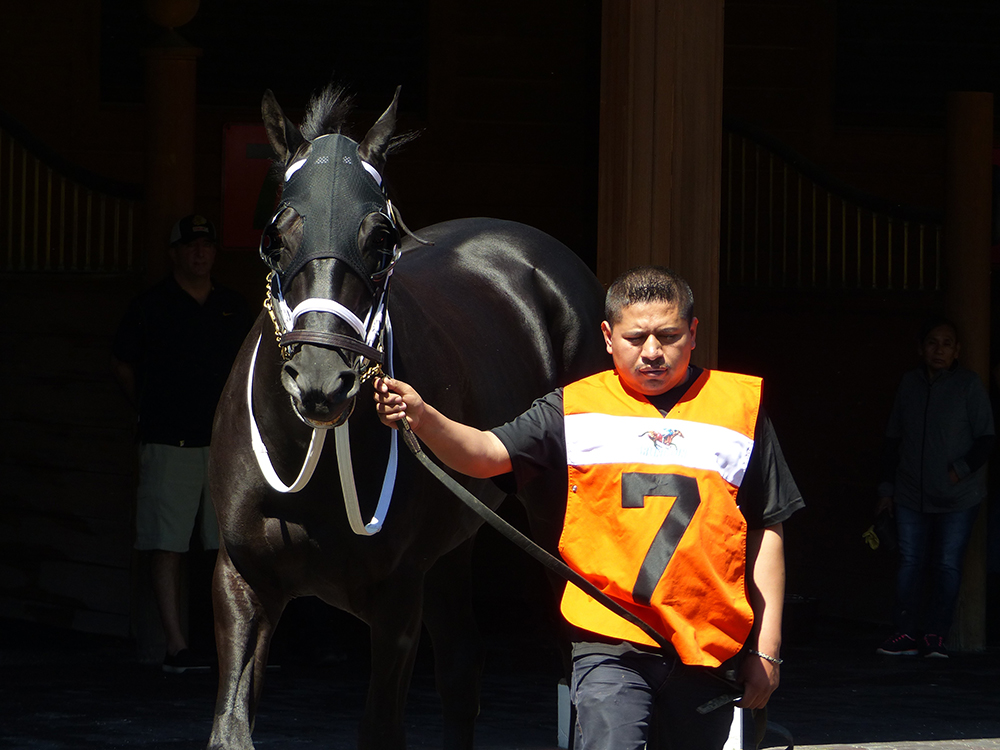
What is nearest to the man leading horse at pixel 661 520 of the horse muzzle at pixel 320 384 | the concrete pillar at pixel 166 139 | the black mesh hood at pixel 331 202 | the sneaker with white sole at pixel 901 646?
the horse muzzle at pixel 320 384

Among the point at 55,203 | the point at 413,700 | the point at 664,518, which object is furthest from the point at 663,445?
the point at 55,203

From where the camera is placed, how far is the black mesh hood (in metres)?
3.52

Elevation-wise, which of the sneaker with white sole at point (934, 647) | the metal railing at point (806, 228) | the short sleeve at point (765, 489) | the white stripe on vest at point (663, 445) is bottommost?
the sneaker with white sole at point (934, 647)

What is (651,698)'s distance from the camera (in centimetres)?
331

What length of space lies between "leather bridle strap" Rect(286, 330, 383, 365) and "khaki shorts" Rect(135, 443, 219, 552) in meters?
3.53

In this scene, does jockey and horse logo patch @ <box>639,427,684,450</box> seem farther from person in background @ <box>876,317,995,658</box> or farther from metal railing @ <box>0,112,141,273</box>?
person in background @ <box>876,317,995,658</box>

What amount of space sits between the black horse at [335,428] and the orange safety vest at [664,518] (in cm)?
55

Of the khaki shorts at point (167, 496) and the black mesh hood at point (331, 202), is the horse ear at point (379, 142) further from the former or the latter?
the khaki shorts at point (167, 496)

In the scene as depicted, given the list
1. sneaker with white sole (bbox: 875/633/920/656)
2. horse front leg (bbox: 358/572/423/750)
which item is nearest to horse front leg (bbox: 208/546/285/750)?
horse front leg (bbox: 358/572/423/750)

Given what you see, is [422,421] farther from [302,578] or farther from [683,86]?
[683,86]

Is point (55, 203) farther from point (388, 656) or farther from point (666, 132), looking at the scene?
point (388, 656)

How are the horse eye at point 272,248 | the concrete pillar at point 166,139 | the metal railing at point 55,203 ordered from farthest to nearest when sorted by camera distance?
1. the metal railing at point 55,203
2. the concrete pillar at point 166,139
3. the horse eye at point 272,248

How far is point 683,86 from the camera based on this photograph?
5457mm

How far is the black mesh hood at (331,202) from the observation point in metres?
3.52
